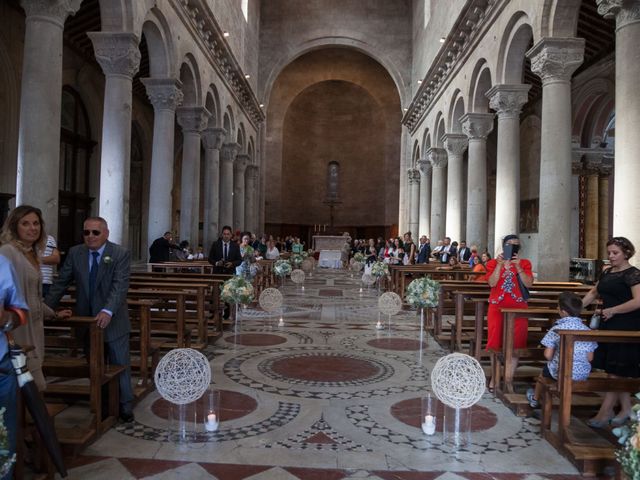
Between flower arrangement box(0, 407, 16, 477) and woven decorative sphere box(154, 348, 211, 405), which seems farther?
woven decorative sphere box(154, 348, 211, 405)

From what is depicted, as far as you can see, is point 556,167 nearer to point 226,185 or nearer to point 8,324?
point 8,324

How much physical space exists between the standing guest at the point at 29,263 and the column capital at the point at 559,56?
10239 millimetres

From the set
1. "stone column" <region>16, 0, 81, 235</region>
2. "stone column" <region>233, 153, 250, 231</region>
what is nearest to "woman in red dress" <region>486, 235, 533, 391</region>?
"stone column" <region>16, 0, 81, 235</region>

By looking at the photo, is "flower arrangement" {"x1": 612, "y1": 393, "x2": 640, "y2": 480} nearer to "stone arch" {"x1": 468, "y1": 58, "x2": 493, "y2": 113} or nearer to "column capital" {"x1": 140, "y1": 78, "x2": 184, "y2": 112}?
"column capital" {"x1": 140, "y1": 78, "x2": 184, "y2": 112}

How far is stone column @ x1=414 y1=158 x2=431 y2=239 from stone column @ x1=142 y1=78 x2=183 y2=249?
48.4ft

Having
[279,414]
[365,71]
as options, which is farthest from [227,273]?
[365,71]

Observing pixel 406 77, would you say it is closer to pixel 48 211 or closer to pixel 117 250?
pixel 48 211

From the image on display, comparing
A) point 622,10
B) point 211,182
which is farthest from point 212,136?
point 622,10

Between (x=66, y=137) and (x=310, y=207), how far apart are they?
22.6 metres

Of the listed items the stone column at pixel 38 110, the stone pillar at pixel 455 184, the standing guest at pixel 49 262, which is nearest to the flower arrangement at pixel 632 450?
the standing guest at pixel 49 262

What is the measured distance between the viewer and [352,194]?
3831 cm

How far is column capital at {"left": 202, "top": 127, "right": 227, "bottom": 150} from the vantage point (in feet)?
66.3

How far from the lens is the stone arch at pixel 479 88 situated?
16047 mm

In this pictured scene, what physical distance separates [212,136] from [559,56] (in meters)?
13.3
